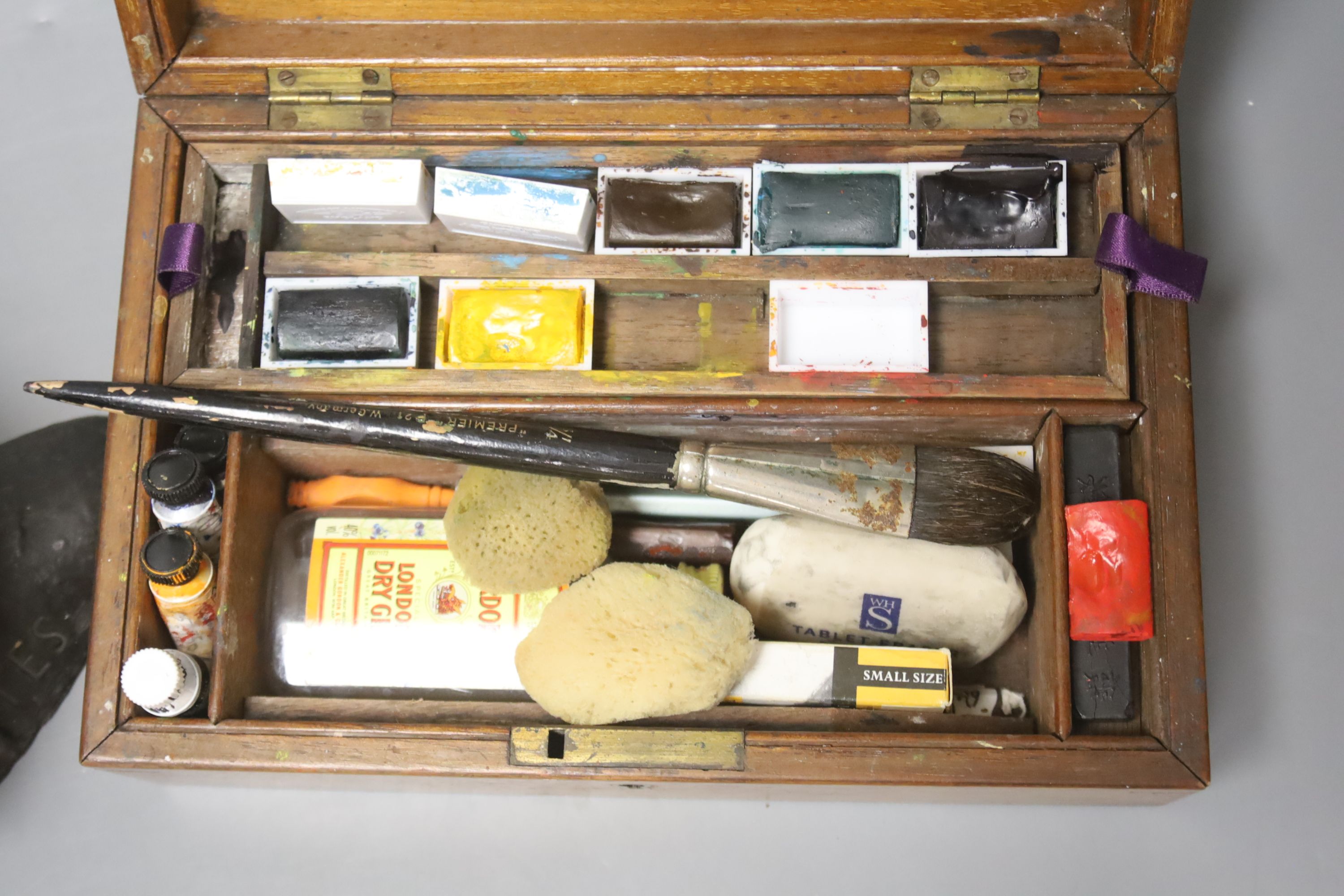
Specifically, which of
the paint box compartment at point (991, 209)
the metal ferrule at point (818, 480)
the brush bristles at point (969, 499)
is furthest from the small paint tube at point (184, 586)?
the paint box compartment at point (991, 209)

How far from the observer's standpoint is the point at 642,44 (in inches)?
50.1

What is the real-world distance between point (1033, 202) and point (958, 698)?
2.12 ft

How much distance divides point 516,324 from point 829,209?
0.43 m

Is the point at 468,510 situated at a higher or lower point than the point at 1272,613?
higher

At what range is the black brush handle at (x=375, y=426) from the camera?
1.16 meters

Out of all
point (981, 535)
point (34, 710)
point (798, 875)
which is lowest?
point (798, 875)

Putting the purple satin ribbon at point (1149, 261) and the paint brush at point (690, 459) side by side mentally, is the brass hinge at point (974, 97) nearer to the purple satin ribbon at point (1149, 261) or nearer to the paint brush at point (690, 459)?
the purple satin ribbon at point (1149, 261)

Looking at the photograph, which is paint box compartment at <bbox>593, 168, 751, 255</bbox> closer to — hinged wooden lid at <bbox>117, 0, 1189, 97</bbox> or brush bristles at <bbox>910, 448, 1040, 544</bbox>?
hinged wooden lid at <bbox>117, 0, 1189, 97</bbox>

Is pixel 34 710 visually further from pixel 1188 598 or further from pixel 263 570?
pixel 1188 598

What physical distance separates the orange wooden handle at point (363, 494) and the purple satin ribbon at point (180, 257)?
302 millimetres

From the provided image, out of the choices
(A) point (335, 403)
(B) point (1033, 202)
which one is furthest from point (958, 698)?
(A) point (335, 403)

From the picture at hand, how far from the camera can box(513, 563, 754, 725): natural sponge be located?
1.11 meters

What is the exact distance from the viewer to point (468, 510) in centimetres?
122

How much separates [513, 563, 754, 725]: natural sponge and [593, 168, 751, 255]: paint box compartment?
0.43 meters
